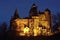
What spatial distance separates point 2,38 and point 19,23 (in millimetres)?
14240

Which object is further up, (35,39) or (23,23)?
(23,23)

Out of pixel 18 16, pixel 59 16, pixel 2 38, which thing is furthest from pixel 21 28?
pixel 59 16

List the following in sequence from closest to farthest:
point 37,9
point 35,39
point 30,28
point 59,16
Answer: point 35,39 < point 30,28 < point 37,9 < point 59,16

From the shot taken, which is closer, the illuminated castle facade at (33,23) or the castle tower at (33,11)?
the illuminated castle facade at (33,23)

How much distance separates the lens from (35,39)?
164 ft

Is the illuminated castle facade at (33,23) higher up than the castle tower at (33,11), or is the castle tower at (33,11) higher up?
the castle tower at (33,11)

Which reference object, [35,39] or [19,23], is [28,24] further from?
[35,39]

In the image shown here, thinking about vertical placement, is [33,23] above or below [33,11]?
below

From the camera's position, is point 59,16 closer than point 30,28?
No

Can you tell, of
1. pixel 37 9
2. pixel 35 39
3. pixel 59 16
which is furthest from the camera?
pixel 59 16

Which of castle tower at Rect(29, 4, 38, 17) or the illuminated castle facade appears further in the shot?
castle tower at Rect(29, 4, 38, 17)

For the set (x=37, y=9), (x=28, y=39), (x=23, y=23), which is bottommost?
(x=28, y=39)

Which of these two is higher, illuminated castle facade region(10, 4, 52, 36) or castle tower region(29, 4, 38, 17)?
castle tower region(29, 4, 38, 17)

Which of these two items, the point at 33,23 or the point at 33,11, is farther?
the point at 33,11
